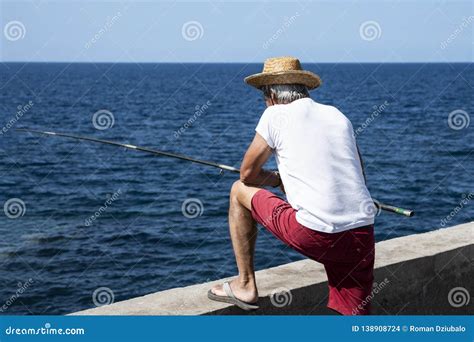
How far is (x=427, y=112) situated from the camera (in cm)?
5431

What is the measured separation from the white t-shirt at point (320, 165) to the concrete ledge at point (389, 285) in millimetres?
668

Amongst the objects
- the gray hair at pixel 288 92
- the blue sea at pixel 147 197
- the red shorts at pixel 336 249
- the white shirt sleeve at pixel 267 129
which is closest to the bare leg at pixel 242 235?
the red shorts at pixel 336 249

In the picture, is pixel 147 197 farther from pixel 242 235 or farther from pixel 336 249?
pixel 336 249

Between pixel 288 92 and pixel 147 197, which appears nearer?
pixel 288 92

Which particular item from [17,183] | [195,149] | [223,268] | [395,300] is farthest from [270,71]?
[195,149]

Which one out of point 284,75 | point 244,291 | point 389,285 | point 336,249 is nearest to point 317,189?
point 336,249

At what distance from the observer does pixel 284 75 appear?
3865 millimetres

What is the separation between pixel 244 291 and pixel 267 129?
2.82ft

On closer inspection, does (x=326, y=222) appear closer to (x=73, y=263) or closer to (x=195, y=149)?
(x=73, y=263)

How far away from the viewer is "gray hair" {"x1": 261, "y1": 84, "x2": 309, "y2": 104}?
3879 millimetres

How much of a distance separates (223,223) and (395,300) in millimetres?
15724

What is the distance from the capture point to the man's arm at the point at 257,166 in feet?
12.4

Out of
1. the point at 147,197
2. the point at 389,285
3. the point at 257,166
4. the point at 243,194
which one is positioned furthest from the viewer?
the point at 147,197

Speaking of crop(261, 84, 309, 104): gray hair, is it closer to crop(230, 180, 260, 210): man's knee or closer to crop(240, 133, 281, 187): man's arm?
crop(240, 133, 281, 187): man's arm
